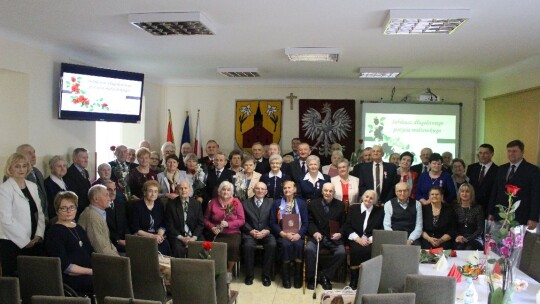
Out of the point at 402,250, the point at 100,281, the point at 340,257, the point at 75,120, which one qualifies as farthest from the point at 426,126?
the point at 100,281

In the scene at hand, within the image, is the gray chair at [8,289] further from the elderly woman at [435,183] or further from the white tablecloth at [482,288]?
the elderly woman at [435,183]

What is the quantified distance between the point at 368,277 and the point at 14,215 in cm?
340

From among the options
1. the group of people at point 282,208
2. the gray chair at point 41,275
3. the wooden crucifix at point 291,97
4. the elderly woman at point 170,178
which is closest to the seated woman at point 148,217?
the group of people at point 282,208

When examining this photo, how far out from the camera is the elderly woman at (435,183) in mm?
6266

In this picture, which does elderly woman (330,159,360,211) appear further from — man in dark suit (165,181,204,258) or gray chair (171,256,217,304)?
gray chair (171,256,217,304)

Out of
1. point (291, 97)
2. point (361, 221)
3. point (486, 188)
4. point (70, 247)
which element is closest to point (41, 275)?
point (70, 247)

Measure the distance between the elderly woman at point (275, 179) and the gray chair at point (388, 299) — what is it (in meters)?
3.71

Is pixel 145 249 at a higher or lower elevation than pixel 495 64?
lower

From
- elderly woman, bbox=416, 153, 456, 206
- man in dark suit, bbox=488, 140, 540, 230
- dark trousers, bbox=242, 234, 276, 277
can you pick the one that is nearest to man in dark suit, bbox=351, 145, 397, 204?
elderly woman, bbox=416, 153, 456, 206

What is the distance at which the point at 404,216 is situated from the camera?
571cm

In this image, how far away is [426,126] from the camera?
9.53 meters

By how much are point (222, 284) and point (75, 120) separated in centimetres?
396

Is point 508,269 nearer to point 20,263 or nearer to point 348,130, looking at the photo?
point 20,263

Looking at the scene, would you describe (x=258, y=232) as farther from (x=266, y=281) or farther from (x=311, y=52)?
(x=311, y=52)
